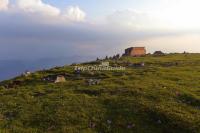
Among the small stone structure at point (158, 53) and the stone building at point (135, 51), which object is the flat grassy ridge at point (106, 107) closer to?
the small stone structure at point (158, 53)

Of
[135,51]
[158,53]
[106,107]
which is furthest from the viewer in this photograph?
[135,51]

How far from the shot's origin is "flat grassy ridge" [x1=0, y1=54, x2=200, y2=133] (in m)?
30.2

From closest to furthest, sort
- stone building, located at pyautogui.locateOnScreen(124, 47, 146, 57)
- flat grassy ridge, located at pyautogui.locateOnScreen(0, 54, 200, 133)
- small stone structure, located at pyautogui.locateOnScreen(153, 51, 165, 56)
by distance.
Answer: flat grassy ridge, located at pyautogui.locateOnScreen(0, 54, 200, 133), small stone structure, located at pyautogui.locateOnScreen(153, 51, 165, 56), stone building, located at pyautogui.locateOnScreen(124, 47, 146, 57)

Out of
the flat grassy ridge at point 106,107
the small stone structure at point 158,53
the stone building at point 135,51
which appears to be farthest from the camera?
the stone building at point 135,51

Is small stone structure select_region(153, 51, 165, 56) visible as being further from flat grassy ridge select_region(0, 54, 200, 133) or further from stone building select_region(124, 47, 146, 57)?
flat grassy ridge select_region(0, 54, 200, 133)

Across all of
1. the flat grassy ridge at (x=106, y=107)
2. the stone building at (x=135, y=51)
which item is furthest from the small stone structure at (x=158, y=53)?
the flat grassy ridge at (x=106, y=107)

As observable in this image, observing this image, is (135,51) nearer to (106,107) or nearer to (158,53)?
(158,53)

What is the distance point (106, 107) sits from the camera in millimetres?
34125

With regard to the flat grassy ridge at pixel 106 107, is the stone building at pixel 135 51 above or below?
above

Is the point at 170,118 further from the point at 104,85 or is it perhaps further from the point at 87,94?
the point at 104,85

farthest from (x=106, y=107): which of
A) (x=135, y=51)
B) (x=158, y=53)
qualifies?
(x=135, y=51)

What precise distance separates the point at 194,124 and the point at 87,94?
38.8 feet

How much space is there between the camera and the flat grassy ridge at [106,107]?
98.9 feet

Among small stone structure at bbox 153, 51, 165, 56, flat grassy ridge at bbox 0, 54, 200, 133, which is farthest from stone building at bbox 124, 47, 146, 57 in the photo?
flat grassy ridge at bbox 0, 54, 200, 133
